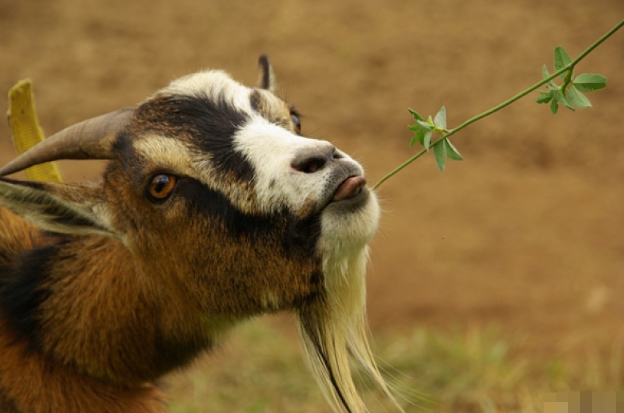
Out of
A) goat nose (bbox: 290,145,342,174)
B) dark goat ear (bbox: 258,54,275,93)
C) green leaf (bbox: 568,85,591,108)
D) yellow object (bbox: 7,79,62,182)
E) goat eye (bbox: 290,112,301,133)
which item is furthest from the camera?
dark goat ear (bbox: 258,54,275,93)

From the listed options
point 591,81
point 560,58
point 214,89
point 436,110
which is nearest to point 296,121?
point 214,89

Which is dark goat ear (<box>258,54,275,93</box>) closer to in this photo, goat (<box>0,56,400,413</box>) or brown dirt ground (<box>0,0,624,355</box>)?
goat (<box>0,56,400,413</box>)

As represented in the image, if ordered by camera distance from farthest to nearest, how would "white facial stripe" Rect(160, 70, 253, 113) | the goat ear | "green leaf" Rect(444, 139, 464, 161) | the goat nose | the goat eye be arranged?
the goat eye, "white facial stripe" Rect(160, 70, 253, 113), the goat ear, "green leaf" Rect(444, 139, 464, 161), the goat nose

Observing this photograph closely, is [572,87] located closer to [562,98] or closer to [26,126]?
[562,98]

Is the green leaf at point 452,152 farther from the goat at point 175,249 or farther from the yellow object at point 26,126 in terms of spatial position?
the yellow object at point 26,126

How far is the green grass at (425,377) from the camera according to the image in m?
6.04

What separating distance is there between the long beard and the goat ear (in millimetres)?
1082

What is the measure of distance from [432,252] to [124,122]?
509cm

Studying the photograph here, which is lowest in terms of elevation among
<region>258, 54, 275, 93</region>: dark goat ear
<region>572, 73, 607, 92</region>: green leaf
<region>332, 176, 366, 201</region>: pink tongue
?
<region>332, 176, 366, 201</region>: pink tongue

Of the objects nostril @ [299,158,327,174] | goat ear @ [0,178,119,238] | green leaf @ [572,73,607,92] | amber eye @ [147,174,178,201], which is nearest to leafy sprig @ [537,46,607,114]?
green leaf @ [572,73,607,92]

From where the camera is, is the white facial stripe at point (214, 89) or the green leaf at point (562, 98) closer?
the green leaf at point (562, 98)

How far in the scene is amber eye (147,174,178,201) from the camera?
3.66m

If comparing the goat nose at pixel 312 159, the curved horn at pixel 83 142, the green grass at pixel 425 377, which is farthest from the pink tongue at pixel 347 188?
the green grass at pixel 425 377

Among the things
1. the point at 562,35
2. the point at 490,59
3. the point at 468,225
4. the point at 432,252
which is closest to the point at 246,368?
the point at 432,252
